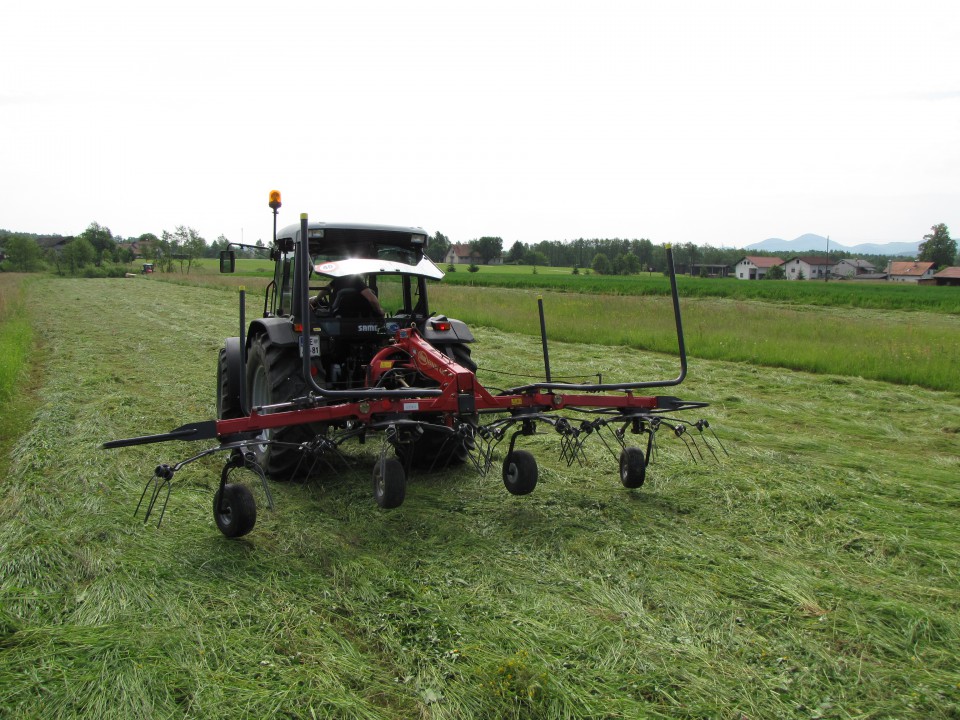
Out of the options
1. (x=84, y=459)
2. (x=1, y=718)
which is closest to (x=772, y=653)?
(x=1, y=718)

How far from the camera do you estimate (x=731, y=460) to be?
5.94 m

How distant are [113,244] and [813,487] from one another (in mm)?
89901

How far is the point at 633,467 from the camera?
5.12 m

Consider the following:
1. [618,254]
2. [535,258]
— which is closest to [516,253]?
[535,258]

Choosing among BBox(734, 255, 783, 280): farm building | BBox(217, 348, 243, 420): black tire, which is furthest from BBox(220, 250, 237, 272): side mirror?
BBox(734, 255, 783, 280): farm building

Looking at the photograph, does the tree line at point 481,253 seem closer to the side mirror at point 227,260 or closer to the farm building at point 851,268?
the farm building at point 851,268

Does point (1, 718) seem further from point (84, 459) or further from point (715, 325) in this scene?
point (715, 325)

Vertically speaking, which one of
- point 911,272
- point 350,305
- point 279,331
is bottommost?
point 279,331

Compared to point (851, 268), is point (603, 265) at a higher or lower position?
lower

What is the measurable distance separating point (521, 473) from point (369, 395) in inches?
44.4

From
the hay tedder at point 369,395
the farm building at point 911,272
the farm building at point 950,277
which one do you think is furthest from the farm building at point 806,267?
the hay tedder at point 369,395

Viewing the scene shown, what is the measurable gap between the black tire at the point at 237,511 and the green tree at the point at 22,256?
62.5m

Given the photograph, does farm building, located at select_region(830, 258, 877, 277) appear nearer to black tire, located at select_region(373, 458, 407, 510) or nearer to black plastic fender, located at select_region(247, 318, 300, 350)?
black plastic fender, located at select_region(247, 318, 300, 350)

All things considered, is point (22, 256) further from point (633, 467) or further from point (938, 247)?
point (938, 247)
